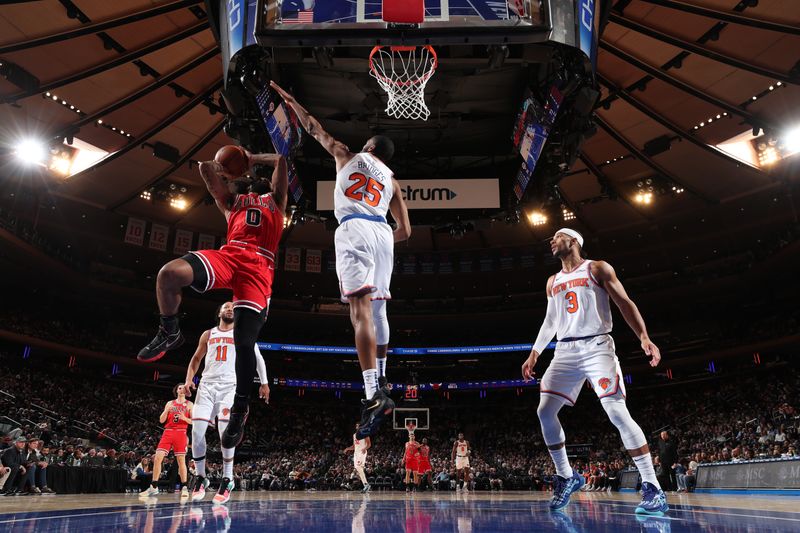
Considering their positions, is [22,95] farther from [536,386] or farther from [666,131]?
[536,386]

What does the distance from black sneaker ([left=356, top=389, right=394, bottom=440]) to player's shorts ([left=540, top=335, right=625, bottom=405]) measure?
7.19 feet

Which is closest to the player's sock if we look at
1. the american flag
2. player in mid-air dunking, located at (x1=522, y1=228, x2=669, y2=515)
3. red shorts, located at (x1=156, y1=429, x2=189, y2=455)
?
player in mid-air dunking, located at (x1=522, y1=228, x2=669, y2=515)

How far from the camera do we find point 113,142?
16906mm

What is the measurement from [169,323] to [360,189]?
1.76 meters

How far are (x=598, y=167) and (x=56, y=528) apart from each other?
1813cm

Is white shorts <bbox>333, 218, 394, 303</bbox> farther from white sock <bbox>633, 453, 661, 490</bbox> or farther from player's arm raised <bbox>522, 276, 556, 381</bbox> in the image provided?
white sock <bbox>633, 453, 661, 490</bbox>

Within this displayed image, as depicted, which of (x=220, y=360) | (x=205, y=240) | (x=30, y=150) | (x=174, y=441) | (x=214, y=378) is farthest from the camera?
(x=205, y=240)

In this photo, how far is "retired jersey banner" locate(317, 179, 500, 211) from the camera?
40.8 feet

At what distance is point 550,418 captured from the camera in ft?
18.9

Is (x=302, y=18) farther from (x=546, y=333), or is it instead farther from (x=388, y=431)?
(x=388, y=431)

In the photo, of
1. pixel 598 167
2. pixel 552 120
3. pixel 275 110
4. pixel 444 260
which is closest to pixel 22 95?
pixel 275 110

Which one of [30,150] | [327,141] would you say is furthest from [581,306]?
[30,150]

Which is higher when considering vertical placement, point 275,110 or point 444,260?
point 444,260

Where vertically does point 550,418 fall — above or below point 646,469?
above
